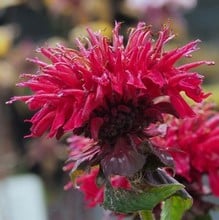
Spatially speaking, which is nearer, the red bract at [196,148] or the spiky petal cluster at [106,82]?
the spiky petal cluster at [106,82]

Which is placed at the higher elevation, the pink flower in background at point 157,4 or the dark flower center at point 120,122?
the pink flower in background at point 157,4

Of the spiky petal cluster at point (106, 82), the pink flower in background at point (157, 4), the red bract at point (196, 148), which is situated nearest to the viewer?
the spiky petal cluster at point (106, 82)

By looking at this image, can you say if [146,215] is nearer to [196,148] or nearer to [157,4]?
[196,148]

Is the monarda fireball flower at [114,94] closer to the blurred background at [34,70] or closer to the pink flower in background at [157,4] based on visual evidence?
the blurred background at [34,70]

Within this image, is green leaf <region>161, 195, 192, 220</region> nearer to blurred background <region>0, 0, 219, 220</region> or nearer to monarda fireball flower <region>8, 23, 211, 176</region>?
monarda fireball flower <region>8, 23, 211, 176</region>

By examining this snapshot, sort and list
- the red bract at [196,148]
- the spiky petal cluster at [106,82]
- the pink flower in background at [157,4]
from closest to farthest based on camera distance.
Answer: the spiky petal cluster at [106,82] < the red bract at [196,148] < the pink flower in background at [157,4]

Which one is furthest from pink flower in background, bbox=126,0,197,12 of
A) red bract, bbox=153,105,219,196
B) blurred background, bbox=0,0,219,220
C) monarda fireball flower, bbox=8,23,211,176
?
monarda fireball flower, bbox=8,23,211,176

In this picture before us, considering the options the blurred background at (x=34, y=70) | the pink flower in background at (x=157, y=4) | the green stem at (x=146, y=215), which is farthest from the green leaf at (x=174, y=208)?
the pink flower in background at (x=157, y=4)
